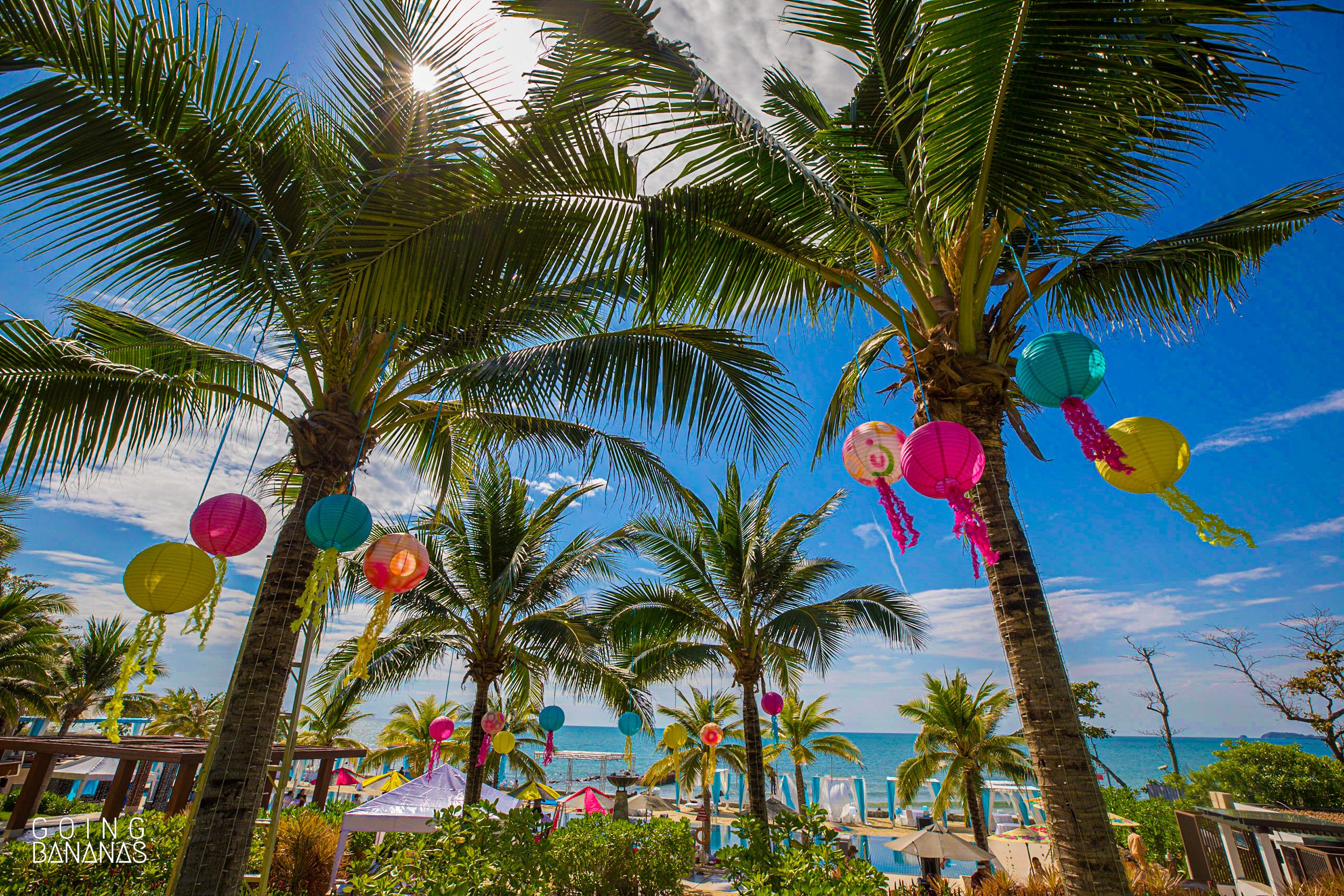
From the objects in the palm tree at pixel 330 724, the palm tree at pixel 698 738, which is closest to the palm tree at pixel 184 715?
the palm tree at pixel 330 724

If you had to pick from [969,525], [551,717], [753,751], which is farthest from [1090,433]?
[551,717]

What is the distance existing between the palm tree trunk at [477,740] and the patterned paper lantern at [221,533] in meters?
7.67

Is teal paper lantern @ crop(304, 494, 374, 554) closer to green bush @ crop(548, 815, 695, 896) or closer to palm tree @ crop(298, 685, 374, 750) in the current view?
green bush @ crop(548, 815, 695, 896)

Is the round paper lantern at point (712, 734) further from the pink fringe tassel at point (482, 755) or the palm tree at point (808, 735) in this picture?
the palm tree at point (808, 735)

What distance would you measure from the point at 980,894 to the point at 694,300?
307 inches

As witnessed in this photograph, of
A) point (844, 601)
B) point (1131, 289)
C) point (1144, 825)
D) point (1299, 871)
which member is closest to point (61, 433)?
point (1131, 289)

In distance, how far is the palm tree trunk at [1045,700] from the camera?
9.93ft

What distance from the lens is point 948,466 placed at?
3.34 metres

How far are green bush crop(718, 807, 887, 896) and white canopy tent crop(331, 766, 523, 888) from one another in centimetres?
427

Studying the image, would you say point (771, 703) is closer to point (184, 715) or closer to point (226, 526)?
point (226, 526)

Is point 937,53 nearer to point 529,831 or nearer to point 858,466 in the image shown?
point 858,466

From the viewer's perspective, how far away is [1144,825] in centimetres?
1558

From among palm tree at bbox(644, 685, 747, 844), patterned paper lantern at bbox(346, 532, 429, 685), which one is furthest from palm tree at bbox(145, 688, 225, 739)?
patterned paper lantern at bbox(346, 532, 429, 685)

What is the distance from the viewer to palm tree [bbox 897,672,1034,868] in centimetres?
1783
